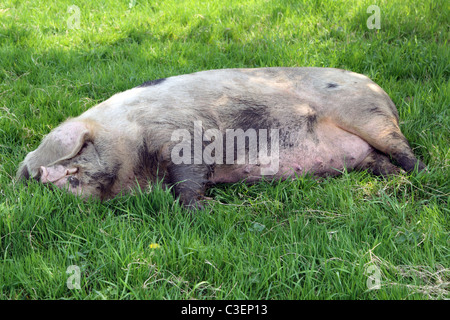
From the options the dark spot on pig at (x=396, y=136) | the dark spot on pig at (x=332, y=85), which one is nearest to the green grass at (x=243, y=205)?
the dark spot on pig at (x=396, y=136)

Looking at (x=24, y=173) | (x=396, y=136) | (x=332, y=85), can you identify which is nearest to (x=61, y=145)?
(x=24, y=173)

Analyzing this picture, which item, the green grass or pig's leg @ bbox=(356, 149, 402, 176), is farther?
pig's leg @ bbox=(356, 149, 402, 176)

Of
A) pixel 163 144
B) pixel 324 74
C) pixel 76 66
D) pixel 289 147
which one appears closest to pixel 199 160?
pixel 163 144

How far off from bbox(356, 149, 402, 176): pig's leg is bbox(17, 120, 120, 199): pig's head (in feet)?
6.68

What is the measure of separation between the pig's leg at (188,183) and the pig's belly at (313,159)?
0.29m

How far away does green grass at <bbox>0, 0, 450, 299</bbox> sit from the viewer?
2559mm

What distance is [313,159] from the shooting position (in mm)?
3852

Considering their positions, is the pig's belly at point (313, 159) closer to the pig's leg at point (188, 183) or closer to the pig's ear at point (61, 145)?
the pig's leg at point (188, 183)

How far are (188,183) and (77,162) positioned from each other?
80cm

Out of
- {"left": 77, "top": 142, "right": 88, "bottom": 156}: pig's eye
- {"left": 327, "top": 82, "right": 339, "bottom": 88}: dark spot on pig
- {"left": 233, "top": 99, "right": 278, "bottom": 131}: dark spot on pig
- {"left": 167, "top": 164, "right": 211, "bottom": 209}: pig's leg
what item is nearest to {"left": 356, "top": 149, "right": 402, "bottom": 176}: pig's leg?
{"left": 327, "top": 82, "right": 339, "bottom": 88}: dark spot on pig

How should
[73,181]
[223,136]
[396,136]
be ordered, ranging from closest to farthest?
[73,181], [223,136], [396,136]

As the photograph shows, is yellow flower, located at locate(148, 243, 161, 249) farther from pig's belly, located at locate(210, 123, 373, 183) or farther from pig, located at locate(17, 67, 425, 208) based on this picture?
pig's belly, located at locate(210, 123, 373, 183)

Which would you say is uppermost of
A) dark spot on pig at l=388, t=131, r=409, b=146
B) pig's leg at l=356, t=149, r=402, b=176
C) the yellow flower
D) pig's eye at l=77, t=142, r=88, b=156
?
pig's eye at l=77, t=142, r=88, b=156

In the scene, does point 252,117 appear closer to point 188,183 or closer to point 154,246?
point 188,183
